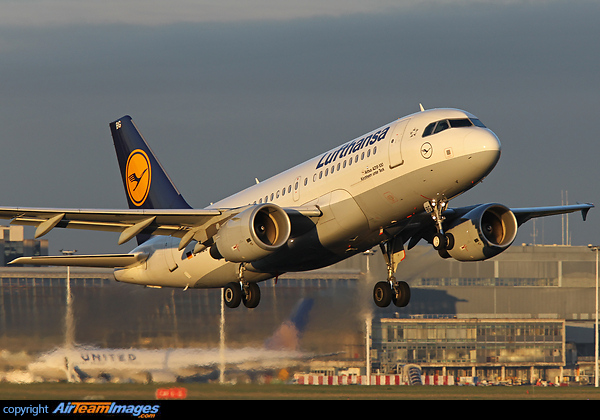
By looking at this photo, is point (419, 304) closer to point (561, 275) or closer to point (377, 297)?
point (561, 275)

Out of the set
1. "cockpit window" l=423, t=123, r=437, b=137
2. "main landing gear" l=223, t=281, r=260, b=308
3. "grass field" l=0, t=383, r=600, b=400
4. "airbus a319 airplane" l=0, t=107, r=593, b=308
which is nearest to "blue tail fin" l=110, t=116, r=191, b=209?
"airbus a319 airplane" l=0, t=107, r=593, b=308

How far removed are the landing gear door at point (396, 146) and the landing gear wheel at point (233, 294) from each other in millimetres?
9771

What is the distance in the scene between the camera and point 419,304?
252 feet

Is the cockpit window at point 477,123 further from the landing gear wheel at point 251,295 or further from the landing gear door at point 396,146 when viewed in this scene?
the landing gear wheel at point 251,295

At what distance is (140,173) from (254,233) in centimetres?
1524

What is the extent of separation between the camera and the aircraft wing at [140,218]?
31.7m

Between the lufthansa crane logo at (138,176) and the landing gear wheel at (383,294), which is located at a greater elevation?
the lufthansa crane logo at (138,176)

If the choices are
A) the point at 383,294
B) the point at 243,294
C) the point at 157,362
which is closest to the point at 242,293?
the point at 243,294

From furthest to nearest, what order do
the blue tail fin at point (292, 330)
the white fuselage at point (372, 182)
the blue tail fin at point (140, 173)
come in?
the blue tail fin at point (292, 330)
the blue tail fin at point (140, 173)
the white fuselage at point (372, 182)

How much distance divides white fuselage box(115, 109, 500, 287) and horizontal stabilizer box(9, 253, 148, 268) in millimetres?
5492

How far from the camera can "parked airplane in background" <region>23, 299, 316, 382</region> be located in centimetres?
4659

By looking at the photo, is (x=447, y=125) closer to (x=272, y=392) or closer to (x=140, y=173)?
(x=140, y=173)

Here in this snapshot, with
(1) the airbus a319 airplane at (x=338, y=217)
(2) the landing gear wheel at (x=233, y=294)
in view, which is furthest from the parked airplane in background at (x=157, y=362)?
(2) the landing gear wheel at (x=233, y=294)

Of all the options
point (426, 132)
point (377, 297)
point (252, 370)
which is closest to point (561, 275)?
point (252, 370)
